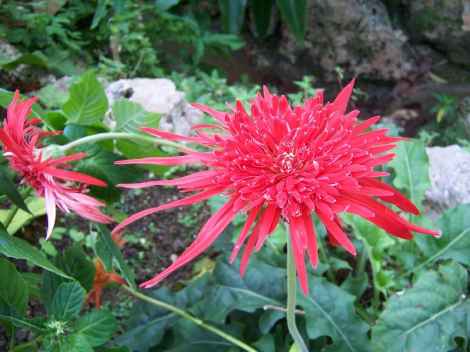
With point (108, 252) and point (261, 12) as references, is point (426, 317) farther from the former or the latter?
point (261, 12)

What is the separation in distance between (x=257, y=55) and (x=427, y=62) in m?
0.90

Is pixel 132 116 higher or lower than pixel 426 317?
higher

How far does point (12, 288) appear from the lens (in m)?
0.86

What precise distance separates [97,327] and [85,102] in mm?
433

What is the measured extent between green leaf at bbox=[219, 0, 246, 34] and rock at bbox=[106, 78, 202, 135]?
396 millimetres

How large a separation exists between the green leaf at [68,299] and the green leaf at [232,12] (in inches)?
54.7

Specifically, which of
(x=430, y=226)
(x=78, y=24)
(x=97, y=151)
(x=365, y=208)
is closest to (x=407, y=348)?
(x=430, y=226)

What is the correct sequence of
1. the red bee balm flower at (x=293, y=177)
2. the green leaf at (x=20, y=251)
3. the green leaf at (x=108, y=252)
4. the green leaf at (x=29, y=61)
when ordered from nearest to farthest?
the red bee balm flower at (x=293, y=177), the green leaf at (x=20, y=251), the green leaf at (x=108, y=252), the green leaf at (x=29, y=61)

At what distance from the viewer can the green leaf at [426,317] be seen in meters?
1.07

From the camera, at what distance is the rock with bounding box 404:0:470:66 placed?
2.83 metres

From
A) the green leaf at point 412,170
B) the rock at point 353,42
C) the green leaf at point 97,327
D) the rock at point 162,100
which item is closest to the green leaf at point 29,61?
the rock at point 162,100

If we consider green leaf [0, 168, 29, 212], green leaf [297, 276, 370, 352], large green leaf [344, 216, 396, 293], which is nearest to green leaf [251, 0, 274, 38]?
large green leaf [344, 216, 396, 293]

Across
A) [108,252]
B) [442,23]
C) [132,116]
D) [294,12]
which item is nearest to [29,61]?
[132,116]

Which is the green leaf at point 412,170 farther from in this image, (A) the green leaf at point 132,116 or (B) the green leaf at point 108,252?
(B) the green leaf at point 108,252
